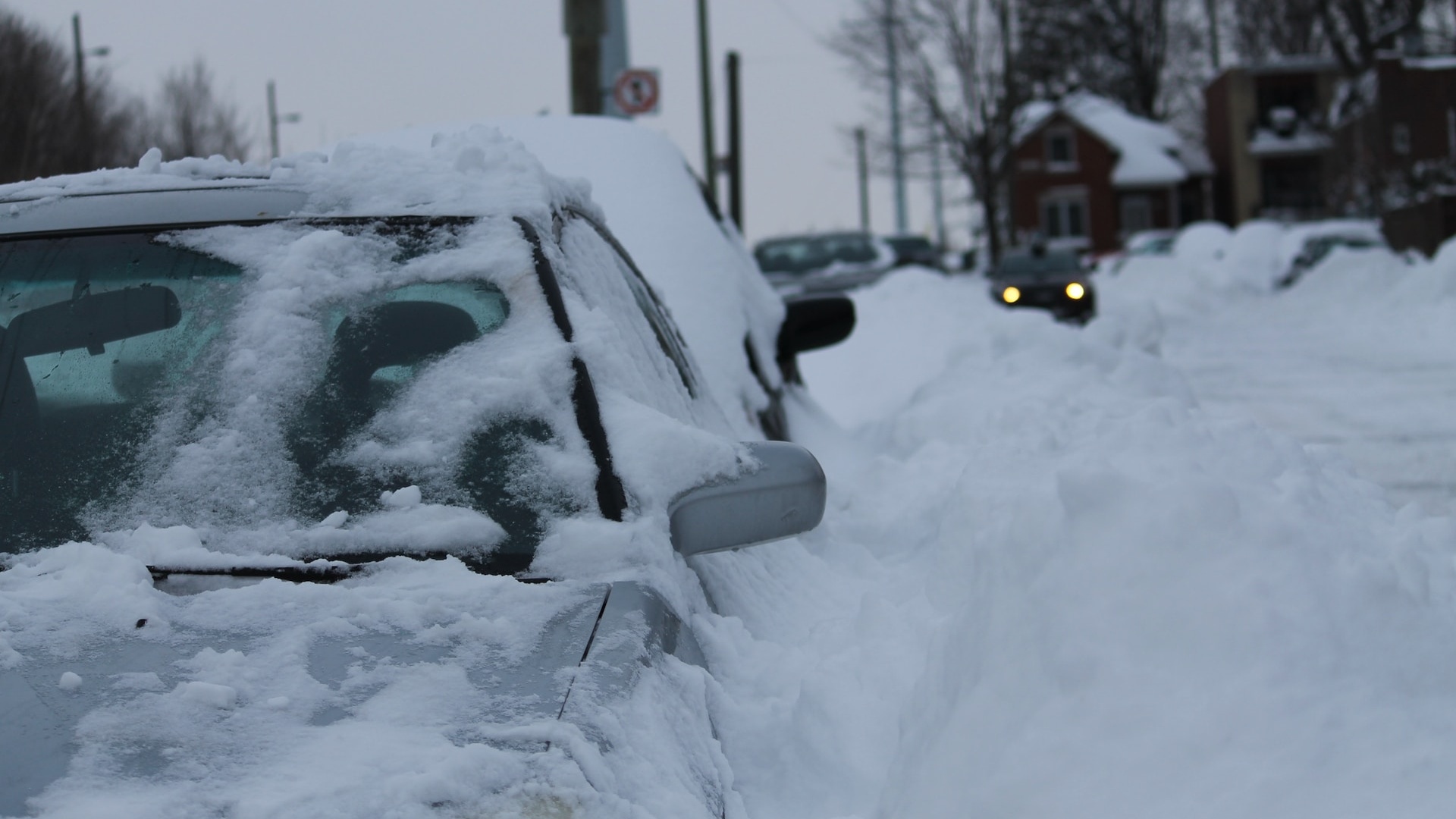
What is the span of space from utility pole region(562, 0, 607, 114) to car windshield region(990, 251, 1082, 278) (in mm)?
11260

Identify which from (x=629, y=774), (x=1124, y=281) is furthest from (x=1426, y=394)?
(x=1124, y=281)

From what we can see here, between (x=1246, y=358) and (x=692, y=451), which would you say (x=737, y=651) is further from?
(x=1246, y=358)

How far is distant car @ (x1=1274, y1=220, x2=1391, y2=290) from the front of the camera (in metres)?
29.1

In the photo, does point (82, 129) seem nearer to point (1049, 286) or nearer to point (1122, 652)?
point (1049, 286)

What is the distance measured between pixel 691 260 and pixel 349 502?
105 inches

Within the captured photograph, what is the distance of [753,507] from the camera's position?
224 cm

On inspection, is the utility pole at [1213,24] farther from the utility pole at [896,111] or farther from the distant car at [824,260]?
the distant car at [824,260]

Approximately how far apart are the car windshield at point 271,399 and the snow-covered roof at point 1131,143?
1972 inches

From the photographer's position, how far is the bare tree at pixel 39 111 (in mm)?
18578

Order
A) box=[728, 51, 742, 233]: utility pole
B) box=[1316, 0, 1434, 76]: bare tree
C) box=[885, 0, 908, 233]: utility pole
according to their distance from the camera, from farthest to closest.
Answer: box=[1316, 0, 1434, 76]: bare tree, box=[885, 0, 908, 233]: utility pole, box=[728, 51, 742, 233]: utility pole

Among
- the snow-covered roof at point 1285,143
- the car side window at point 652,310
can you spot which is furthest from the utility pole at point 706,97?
the snow-covered roof at point 1285,143

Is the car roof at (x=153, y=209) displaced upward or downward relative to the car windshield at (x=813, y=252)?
upward

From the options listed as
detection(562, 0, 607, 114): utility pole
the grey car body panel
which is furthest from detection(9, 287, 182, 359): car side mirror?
detection(562, 0, 607, 114): utility pole

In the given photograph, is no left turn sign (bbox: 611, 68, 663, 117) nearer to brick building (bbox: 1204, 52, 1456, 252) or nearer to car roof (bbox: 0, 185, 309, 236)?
car roof (bbox: 0, 185, 309, 236)
